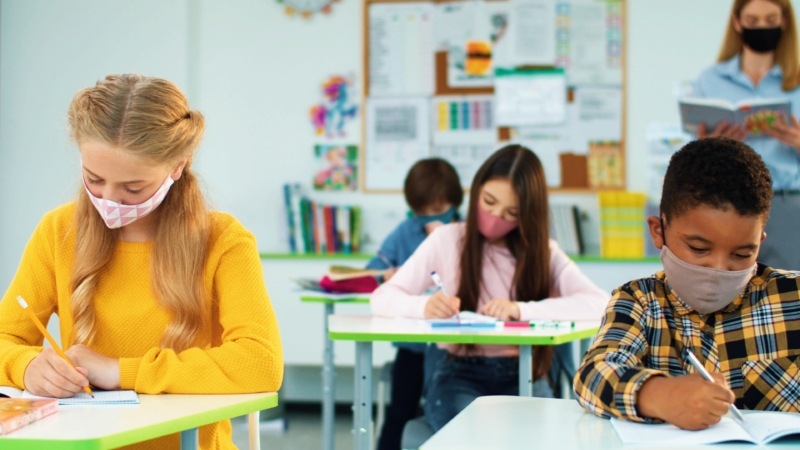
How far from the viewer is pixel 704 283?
1353 millimetres

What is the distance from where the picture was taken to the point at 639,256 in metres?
4.38

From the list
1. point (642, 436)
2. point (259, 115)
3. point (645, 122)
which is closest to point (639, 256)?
point (645, 122)

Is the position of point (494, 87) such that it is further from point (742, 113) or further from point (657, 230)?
point (657, 230)

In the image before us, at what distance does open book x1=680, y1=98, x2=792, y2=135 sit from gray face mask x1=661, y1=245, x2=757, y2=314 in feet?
4.63

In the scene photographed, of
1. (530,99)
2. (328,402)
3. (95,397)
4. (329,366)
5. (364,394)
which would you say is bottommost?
(328,402)

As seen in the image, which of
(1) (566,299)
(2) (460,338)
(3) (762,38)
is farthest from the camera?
(3) (762,38)

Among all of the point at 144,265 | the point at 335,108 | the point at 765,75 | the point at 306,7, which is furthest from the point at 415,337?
the point at 306,7

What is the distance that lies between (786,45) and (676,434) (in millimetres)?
2215

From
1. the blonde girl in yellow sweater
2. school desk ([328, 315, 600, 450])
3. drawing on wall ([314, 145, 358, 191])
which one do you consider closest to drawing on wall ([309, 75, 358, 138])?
drawing on wall ([314, 145, 358, 191])

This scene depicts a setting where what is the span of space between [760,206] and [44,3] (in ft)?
15.2

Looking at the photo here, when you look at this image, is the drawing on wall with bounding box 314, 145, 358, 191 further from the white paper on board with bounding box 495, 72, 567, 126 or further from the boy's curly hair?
the boy's curly hair

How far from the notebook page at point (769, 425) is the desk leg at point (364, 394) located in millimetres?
1239

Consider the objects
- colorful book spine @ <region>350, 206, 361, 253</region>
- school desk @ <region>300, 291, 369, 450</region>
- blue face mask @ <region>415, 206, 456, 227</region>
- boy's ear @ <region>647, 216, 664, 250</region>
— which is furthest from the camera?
colorful book spine @ <region>350, 206, 361, 253</region>

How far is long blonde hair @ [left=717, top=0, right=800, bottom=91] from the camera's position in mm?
2861
